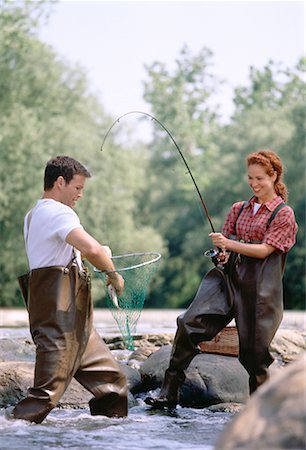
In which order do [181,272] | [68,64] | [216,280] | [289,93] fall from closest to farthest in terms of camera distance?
[216,280]
[68,64]
[181,272]
[289,93]

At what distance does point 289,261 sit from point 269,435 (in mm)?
33155

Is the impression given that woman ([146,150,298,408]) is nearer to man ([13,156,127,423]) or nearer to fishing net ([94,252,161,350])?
fishing net ([94,252,161,350])

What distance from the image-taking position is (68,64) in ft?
120

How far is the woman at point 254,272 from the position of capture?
6660mm

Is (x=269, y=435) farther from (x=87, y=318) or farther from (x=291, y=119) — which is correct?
(x=291, y=119)

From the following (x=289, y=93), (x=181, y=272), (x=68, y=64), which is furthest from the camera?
(x=289, y=93)

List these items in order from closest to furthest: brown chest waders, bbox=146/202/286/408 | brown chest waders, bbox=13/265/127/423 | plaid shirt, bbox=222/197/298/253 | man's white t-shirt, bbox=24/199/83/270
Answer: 1. man's white t-shirt, bbox=24/199/83/270
2. brown chest waders, bbox=13/265/127/423
3. plaid shirt, bbox=222/197/298/253
4. brown chest waders, bbox=146/202/286/408

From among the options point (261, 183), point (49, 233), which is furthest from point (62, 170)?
point (261, 183)

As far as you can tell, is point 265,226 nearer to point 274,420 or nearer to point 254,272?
point 254,272

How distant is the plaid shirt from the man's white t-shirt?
1250mm

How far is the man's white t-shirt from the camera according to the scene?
238 inches

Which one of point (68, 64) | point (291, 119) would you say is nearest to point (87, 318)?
point (68, 64)

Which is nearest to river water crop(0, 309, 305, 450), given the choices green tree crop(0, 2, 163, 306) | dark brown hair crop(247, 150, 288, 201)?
dark brown hair crop(247, 150, 288, 201)

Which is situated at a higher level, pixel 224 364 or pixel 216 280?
pixel 216 280
